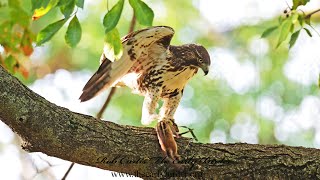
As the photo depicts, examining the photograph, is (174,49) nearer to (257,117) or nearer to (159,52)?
(159,52)

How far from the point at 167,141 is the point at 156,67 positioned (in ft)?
3.22

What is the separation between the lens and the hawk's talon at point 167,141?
325cm

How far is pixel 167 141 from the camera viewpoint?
3.29 meters

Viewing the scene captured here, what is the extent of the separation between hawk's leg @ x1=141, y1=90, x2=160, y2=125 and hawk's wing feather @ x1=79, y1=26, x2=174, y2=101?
23cm

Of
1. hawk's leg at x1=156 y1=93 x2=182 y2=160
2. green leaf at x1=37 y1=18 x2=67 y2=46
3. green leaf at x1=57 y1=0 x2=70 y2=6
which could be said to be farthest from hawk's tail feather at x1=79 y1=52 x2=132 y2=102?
green leaf at x1=57 y1=0 x2=70 y2=6

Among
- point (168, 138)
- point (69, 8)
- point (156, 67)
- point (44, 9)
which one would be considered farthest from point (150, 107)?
point (69, 8)

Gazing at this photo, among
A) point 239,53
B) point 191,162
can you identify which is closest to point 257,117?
point 239,53

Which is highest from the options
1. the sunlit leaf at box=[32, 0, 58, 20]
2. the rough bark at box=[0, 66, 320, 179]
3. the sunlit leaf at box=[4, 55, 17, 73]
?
the sunlit leaf at box=[4, 55, 17, 73]

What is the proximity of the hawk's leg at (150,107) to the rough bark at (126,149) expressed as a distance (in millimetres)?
746

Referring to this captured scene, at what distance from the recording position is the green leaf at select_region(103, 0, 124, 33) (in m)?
3.01

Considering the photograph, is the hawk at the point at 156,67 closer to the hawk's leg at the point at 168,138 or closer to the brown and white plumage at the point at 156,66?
the brown and white plumage at the point at 156,66

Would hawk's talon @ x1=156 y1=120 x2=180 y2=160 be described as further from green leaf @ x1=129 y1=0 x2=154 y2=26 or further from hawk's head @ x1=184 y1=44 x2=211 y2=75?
hawk's head @ x1=184 y1=44 x2=211 y2=75

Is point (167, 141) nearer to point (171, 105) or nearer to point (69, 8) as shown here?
point (69, 8)

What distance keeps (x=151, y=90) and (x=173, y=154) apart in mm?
983
